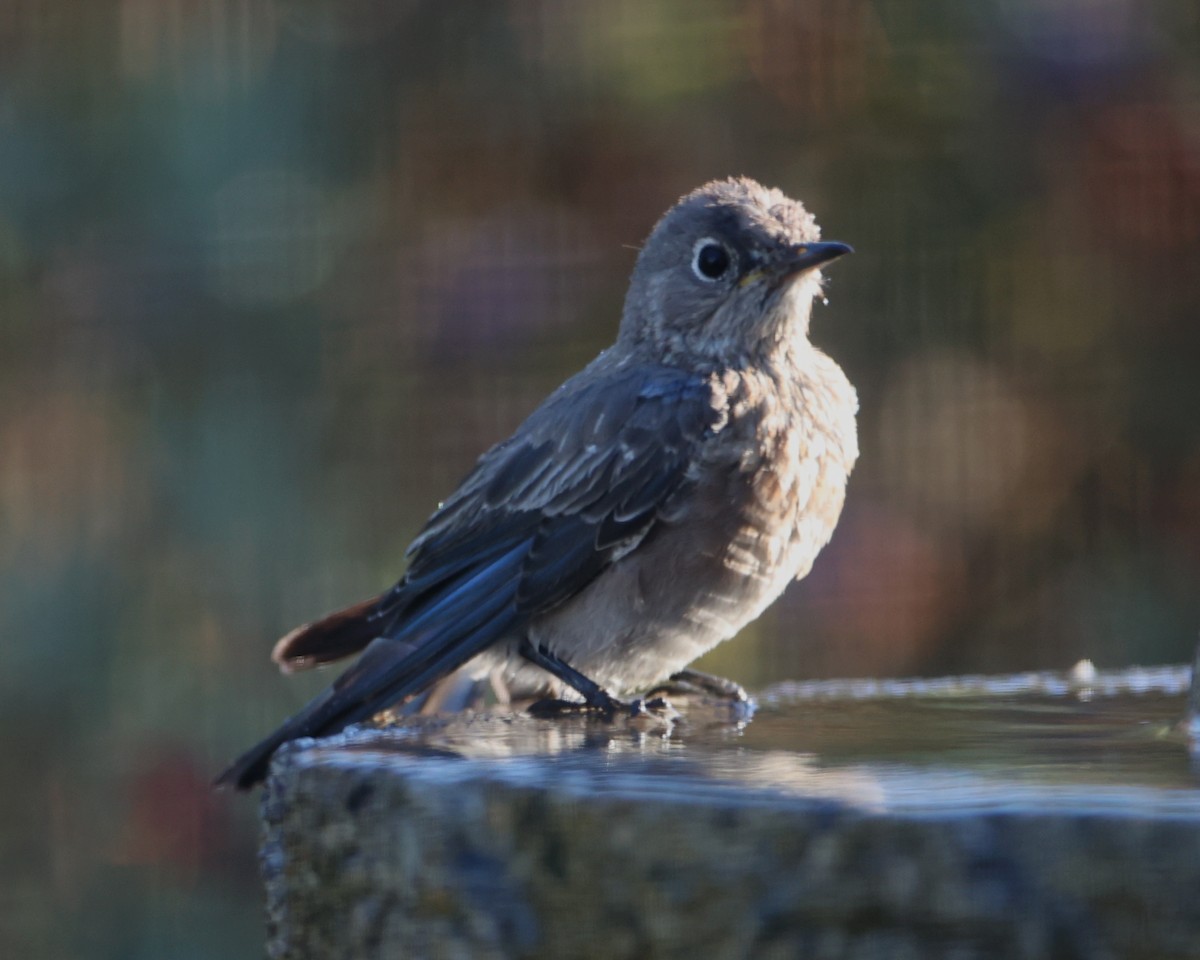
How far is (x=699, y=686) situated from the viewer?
4.39m

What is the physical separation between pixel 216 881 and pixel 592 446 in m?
2.67

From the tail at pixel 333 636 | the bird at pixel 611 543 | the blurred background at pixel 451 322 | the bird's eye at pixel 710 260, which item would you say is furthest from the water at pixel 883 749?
the blurred background at pixel 451 322

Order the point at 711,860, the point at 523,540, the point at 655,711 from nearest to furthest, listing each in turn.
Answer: the point at 711,860 < the point at 655,711 < the point at 523,540

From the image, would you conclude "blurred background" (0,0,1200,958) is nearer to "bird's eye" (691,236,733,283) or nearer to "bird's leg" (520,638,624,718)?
"bird's eye" (691,236,733,283)

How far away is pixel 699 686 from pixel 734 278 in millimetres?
971

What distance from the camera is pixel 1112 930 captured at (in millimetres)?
1931

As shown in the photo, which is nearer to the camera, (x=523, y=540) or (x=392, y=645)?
(x=392, y=645)

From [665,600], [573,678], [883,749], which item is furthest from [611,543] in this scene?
[883,749]

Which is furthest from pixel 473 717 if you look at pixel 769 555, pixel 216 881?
pixel 216 881

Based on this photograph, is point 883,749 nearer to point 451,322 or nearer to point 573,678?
point 573,678

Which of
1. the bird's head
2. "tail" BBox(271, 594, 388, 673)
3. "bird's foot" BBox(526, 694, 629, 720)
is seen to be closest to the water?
"bird's foot" BBox(526, 694, 629, 720)

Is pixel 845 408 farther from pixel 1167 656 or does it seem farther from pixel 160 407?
pixel 160 407

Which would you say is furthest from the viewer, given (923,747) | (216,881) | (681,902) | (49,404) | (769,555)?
(49,404)

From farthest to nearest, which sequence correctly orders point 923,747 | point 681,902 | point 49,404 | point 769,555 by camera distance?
point 49,404 < point 769,555 < point 923,747 < point 681,902
